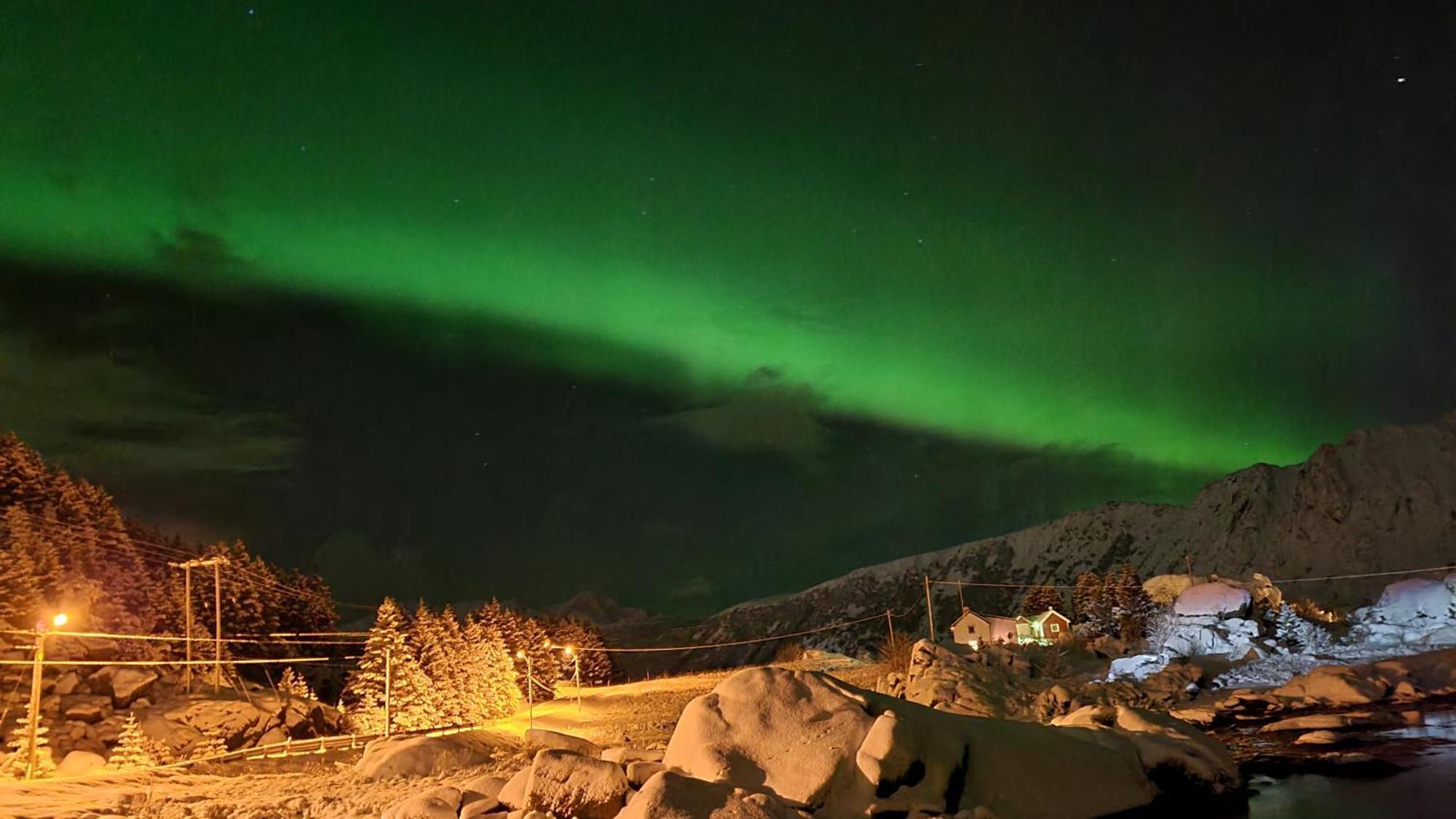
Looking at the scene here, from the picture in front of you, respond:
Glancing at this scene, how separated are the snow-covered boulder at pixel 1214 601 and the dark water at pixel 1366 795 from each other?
124 feet

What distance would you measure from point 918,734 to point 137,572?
6014cm

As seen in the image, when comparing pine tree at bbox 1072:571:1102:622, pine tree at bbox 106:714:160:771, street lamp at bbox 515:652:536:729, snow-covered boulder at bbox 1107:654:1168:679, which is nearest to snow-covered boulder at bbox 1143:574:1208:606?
pine tree at bbox 1072:571:1102:622

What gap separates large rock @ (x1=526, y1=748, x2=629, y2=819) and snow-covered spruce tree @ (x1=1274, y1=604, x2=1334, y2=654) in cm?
5143

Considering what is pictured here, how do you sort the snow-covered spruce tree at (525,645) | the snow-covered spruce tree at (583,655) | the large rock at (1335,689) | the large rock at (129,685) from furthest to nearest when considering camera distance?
the snow-covered spruce tree at (583,655)
the snow-covered spruce tree at (525,645)
the large rock at (129,685)
the large rock at (1335,689)

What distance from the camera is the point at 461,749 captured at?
94.0 feet

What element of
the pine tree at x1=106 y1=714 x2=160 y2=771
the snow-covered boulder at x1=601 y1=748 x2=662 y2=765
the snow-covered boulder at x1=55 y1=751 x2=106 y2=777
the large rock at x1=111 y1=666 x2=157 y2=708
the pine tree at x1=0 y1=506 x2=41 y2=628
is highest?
the pine tree at x1=0 y1=506 x2=41 y2=628

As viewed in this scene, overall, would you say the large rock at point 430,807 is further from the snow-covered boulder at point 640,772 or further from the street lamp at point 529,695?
the street lamp at point 529,695

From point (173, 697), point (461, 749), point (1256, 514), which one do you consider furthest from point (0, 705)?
point (1256, 514)

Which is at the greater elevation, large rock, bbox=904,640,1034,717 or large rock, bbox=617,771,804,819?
large rock, bbox=617,771,804,819

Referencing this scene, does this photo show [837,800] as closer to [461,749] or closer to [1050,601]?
[461,749]

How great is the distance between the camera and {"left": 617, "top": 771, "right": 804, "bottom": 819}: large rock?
13039 mm

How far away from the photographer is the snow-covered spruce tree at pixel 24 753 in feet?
101

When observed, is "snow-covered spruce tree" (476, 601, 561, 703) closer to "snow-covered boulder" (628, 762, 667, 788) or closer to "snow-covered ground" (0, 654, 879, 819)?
"snow-covered ground" (0, 654, 879, 819)

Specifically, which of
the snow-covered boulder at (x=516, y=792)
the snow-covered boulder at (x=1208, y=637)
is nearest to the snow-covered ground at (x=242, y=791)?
the snow-covered boulder at (x=516, y=792)
